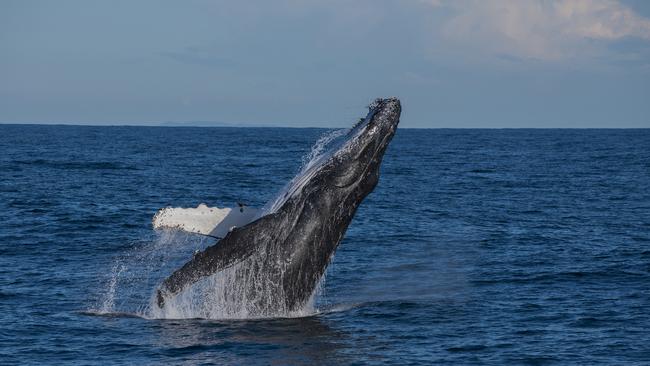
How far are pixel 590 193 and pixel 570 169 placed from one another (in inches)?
969

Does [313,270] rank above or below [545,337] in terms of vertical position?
above

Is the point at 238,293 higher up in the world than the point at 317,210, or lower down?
lower down

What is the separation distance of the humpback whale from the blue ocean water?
1396 mm

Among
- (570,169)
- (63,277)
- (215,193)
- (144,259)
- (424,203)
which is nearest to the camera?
(63,277)

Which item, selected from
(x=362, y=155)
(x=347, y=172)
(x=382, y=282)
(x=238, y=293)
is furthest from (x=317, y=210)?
(x=382, y=282)

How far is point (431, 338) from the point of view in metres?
19.8

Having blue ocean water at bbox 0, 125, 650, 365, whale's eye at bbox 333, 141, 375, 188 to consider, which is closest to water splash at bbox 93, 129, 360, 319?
blue ocean water at bbox 0, 125, 650, 365

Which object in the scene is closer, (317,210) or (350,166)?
(350,166)

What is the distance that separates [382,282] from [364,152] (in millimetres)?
8019

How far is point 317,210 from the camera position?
1891 centimetres

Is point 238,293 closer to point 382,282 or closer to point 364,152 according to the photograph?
point 364,152

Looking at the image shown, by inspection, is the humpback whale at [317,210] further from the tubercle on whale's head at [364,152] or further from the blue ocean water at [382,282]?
the blue ocean water at [382,282]

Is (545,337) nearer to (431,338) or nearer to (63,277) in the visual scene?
(431,338)

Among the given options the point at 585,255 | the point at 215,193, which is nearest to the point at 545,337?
the point at 585,255
